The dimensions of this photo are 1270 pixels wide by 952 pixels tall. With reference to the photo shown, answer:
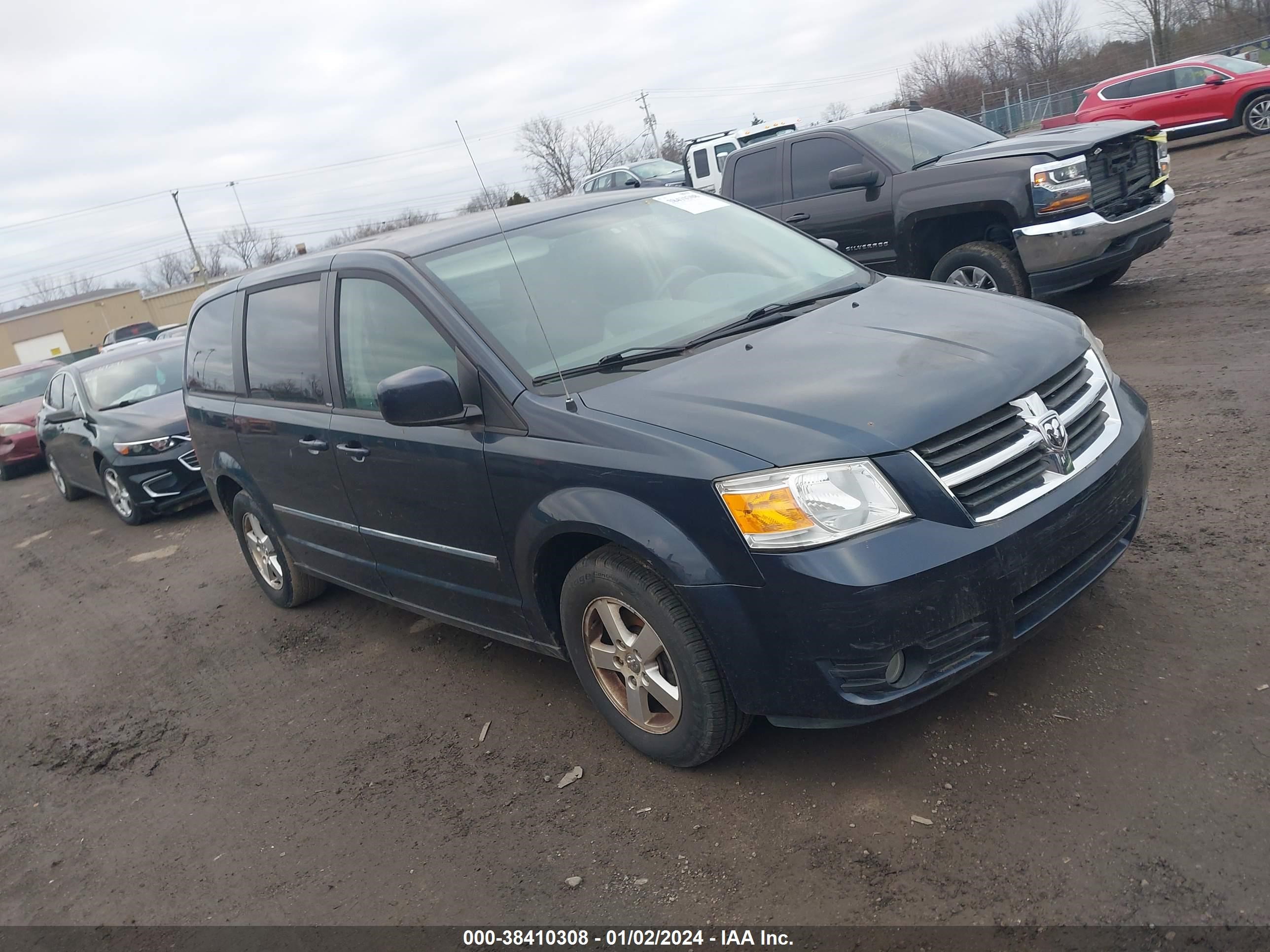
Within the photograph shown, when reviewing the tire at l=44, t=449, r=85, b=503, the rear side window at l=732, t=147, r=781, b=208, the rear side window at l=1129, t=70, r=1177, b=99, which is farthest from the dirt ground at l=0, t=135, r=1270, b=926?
the rear side window at l=1129, t=70, r=1177, b=99

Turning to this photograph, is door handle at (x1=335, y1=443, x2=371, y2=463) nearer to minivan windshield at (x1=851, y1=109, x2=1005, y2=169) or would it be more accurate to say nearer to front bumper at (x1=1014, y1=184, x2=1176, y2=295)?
front bumper at (x1=1014, y1=184, x2=1176, y2=295)

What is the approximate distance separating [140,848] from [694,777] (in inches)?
84.2

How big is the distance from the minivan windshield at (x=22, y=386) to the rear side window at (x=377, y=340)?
12984 mm

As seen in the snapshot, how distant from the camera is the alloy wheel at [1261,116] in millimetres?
18016

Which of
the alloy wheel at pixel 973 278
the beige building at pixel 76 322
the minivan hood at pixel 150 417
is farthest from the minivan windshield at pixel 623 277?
the beige building at pixel 76 322

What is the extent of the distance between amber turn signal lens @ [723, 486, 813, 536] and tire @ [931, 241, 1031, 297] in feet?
17.1

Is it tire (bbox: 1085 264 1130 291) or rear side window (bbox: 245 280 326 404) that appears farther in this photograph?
tire (bbox: 1085 264 1130 291)

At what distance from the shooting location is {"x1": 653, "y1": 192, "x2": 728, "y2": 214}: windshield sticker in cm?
457

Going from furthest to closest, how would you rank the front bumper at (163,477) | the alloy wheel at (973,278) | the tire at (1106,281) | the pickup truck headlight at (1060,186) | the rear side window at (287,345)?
1. the front bumper at (163,477)
2. the tire at (1106,281)
3. the alloy wheel at (973,278)
4. the pickup truck headlight at (1060,186)
5. the rear side window at (287,345)

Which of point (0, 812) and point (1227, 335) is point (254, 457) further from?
point (1227, 335)

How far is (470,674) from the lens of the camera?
181 inches

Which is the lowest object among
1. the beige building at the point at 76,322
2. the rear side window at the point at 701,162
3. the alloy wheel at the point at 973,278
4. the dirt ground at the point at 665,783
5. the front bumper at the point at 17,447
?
the dirt ground at the point at 665,783

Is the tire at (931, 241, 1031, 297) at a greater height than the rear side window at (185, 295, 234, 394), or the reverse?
the rear side window at (185, 295, 234, 394)

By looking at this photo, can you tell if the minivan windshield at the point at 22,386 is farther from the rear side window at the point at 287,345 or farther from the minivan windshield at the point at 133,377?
the rear side window at the point at 287,345
